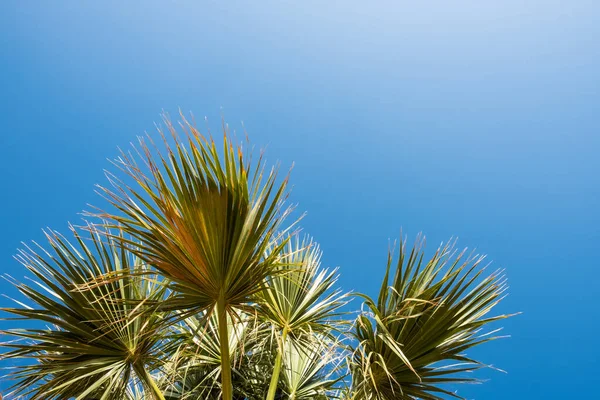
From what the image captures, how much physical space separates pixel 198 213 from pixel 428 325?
167cm

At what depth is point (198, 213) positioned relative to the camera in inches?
109

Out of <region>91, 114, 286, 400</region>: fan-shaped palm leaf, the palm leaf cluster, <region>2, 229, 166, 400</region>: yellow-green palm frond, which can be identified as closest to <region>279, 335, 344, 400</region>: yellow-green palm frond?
the palm leaf cluster

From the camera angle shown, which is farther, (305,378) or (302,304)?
(305,378)

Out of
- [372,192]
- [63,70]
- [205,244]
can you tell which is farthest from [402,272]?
[63,70]

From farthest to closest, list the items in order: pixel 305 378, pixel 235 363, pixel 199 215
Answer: pixel 305 378 < pixel 235 363 < pixel 199 215

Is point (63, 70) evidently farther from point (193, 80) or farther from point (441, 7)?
point (441, 7)

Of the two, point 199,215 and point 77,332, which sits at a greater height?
point 199,215

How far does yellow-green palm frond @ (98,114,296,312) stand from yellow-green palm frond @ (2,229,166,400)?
366mm

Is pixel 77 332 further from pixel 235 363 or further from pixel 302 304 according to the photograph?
pixel 302 304

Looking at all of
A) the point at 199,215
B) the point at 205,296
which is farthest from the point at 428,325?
the point at 199,215

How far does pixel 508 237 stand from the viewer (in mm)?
18938

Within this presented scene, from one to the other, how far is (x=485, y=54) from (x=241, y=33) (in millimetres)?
8586

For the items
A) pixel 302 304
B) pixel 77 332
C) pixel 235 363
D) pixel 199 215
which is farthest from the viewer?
pixel 235 363

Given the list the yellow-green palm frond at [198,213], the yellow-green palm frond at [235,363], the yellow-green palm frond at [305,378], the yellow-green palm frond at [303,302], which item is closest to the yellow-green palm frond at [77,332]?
the yellow-green palm frond at [198,213]
